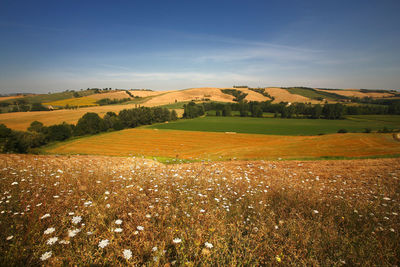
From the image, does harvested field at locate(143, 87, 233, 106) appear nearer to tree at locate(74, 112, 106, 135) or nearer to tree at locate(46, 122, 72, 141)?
tree at locate(74, 112, 106, 135)

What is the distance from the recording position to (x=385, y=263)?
8.79 ft

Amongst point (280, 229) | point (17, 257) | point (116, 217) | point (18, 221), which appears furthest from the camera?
point (116, 217)

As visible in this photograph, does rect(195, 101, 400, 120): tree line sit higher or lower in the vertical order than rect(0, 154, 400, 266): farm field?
lower

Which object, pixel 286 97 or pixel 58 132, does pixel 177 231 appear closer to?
pixel 58 132

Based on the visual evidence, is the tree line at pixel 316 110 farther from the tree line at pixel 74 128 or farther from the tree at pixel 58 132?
the tree at pixel 58 132

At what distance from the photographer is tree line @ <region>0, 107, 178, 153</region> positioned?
38312 mm

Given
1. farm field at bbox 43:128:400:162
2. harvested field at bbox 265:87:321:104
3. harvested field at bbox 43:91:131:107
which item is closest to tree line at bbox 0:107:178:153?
farm field at bbox 43:128:400:162

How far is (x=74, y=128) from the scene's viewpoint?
57.5m

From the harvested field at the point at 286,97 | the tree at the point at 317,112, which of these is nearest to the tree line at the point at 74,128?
the tree at the point at 317,112

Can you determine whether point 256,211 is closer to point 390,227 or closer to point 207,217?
point 207,217

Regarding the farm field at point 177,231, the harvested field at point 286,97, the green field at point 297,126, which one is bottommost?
the green field at point 297,126

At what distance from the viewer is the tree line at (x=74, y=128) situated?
126 ft

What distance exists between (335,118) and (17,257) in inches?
3945

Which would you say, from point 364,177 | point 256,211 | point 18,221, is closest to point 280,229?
point 256,211
